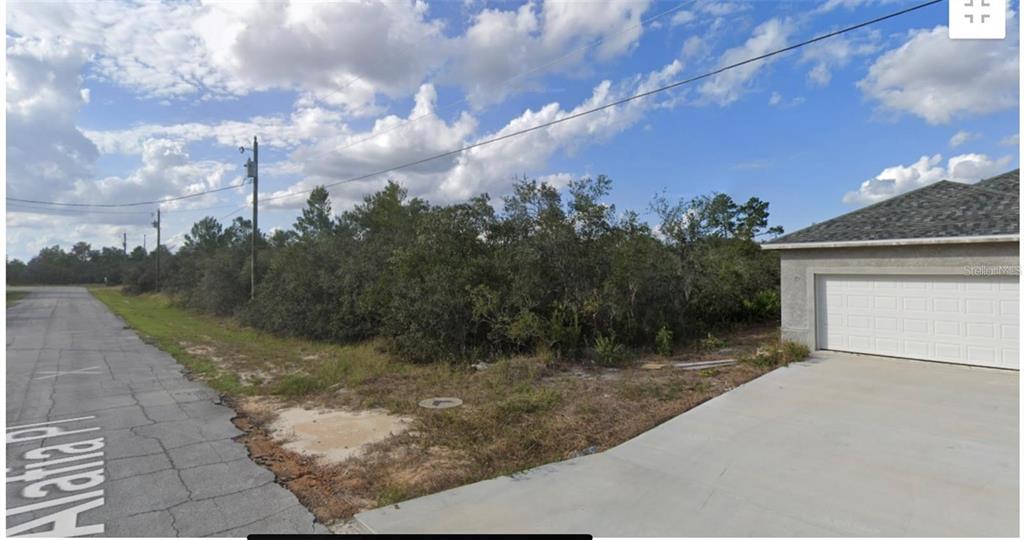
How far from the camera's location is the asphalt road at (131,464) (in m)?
3.69

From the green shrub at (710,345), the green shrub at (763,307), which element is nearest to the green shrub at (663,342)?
the green shrub at (710,345)

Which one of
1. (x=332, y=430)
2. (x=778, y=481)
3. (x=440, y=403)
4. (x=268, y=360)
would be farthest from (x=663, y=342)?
(x=268, y=360)

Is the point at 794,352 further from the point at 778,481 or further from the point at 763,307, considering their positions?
the point at 763,307

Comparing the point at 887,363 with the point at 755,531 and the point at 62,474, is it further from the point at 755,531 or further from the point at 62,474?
the point at 62,474

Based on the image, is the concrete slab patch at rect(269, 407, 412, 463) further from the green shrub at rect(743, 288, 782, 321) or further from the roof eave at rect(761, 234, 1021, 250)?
the green shrub at rect(743, 288, 782, 321)

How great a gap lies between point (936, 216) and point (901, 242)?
1292mm

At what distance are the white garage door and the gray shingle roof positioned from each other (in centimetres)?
73

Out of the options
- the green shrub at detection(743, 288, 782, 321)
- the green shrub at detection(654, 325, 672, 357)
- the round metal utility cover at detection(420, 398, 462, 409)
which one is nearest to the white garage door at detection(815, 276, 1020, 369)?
the green shrub at detection(654, 325, 672, 357)

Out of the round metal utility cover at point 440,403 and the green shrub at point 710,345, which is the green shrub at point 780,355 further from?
the round metal utility cover at point 440,403

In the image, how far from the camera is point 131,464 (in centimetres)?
480

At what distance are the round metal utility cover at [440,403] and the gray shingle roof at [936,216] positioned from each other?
7.10 metres

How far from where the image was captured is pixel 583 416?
611 centimetres

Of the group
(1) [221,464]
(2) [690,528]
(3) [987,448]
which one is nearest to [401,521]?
(2) [690,528]

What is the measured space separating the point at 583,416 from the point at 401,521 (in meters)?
2.94
